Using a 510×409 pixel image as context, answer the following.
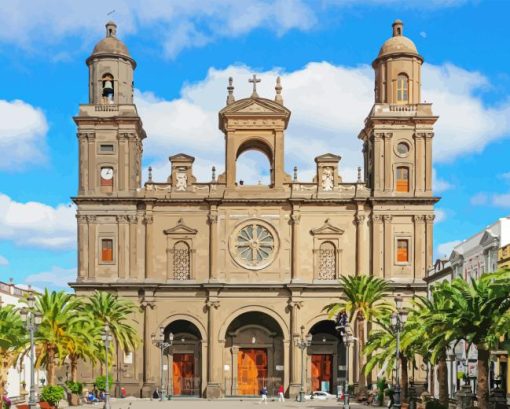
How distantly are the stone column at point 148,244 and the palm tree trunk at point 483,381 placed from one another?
42.3 m

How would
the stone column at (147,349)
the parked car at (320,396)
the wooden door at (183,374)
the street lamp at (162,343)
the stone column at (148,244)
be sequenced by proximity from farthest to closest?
the wooden door at (183,374) → the stone column at (148,244) → the stone column at (147,349) → the parked car at (320,396) → the street lamp at (162,343)

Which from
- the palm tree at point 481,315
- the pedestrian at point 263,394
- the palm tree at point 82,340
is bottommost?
the pedestrian at point 263,394

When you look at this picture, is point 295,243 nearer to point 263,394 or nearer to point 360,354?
point 360,354

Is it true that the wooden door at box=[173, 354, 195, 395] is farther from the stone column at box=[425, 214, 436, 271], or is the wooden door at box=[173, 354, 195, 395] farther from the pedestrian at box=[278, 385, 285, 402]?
the stone column at box=[425, 214, 436, 271]

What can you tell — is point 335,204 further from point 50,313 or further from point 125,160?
point 50,313

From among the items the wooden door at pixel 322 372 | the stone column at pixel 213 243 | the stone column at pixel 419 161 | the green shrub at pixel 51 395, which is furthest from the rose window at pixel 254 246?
the green shrub at pixel 51 395

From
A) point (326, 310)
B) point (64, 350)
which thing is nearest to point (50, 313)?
point (64, 350)

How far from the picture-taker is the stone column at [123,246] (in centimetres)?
8138

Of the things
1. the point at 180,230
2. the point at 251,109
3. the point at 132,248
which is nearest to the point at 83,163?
the point at 132,248

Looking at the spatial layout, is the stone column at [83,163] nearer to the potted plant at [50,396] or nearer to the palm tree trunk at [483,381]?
the potted plant at [50,396]

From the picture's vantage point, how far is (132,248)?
8188 cm

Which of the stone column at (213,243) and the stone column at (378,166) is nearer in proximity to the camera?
the stone column at (213,243)

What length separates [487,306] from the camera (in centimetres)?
4238

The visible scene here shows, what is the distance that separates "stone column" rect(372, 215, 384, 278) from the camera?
8138 centimetres
